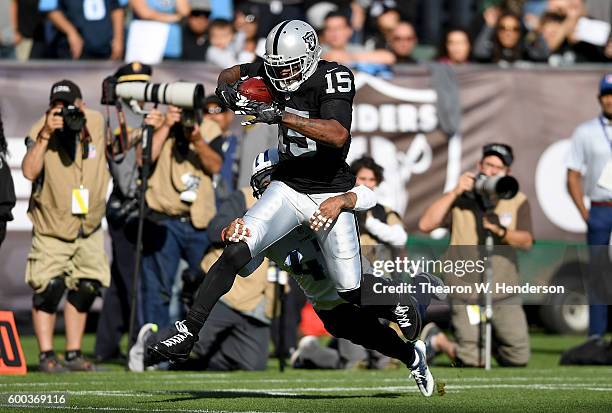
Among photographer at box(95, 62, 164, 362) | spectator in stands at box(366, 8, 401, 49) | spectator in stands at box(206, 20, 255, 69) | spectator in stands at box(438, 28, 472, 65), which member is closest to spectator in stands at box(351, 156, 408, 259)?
photographer at box(95, 62, 164, 362)

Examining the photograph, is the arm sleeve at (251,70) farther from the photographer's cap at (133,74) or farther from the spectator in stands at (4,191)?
the photographer's cap at (133,74)

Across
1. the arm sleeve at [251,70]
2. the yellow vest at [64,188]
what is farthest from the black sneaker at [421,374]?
the yellow vest at [64,188]

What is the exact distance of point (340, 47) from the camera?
15195 mm

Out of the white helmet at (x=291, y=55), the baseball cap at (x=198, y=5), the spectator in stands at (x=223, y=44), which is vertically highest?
the white helmet at (x=291, y=55)

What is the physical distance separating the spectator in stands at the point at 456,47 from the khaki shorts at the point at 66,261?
5615mm

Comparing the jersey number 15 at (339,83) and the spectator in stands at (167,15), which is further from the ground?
the jersey number 15 at (339,83)

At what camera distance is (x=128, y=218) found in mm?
12125

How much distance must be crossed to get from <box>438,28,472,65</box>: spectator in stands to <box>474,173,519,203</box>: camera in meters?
4.16

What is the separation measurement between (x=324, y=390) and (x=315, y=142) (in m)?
2.03

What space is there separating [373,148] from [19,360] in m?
5.48

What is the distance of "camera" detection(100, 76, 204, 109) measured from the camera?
11.2 meters

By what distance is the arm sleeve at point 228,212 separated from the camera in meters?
11.4

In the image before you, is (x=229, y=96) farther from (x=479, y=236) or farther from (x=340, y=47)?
(x=340, y=47)

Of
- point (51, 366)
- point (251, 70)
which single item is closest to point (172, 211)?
point (51, 366)
